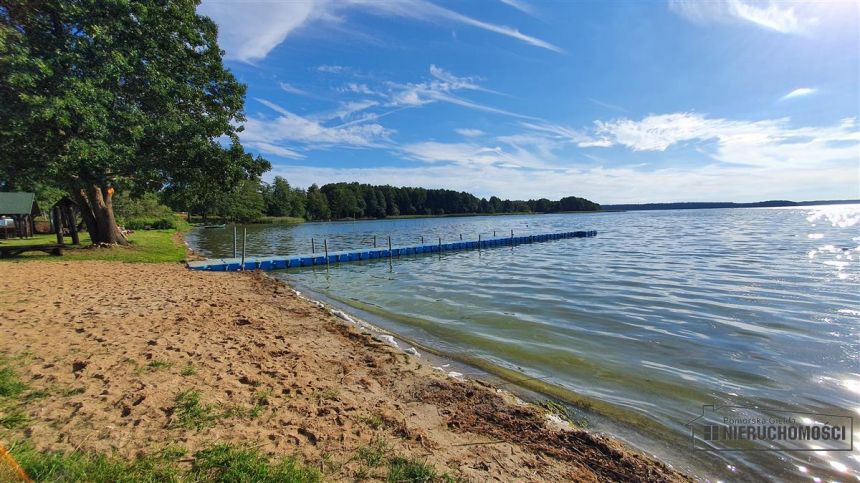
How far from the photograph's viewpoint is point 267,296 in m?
12.6

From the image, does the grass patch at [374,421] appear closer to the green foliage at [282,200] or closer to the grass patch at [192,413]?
the grass patch at [192,413]

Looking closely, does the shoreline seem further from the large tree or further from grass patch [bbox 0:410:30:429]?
the large tree

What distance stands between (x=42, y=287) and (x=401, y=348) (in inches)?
389

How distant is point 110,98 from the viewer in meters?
15.0

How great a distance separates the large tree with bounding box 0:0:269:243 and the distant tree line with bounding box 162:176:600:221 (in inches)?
2499

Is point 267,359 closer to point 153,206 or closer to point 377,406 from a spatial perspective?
point 377,406

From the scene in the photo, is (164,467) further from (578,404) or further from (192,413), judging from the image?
(578,404)

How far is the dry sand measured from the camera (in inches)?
147

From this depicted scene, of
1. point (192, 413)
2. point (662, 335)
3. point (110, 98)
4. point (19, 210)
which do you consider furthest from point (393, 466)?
point (19, 210)

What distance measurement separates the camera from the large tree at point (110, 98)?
13844 millimetres

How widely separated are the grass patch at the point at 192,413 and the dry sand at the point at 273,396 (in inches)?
3.2

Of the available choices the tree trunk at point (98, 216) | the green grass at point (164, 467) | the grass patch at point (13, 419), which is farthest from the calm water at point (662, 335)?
the tree trunk at point (98, 216)

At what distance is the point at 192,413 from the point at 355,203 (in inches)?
5427

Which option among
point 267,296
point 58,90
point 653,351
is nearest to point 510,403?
point 653,351
